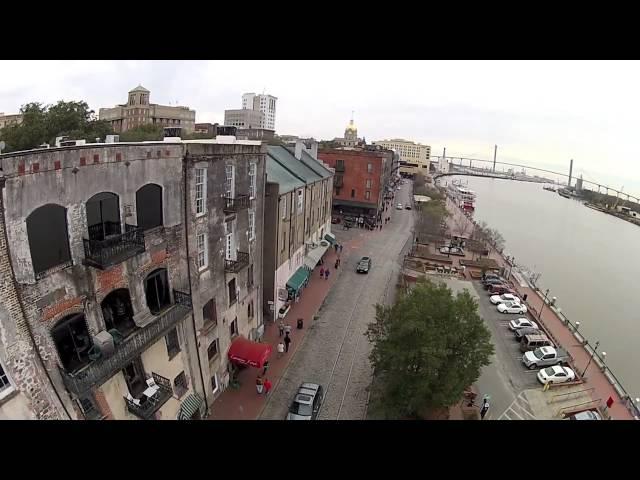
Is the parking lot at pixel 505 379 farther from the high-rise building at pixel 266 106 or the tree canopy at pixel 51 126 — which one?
the high-rise building at pixel 266 106

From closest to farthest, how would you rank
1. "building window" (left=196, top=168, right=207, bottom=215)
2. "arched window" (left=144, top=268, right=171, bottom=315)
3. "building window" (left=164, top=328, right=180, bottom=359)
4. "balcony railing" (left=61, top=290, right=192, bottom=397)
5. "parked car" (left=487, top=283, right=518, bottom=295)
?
"balcony railing" (left=61, top=290, right=192, bottom=397) → "arched window" (left=144, top=268, right=171, bottom=315) → "building window" (left=164, top=328, right=180, bottom=359) → "building window" (left=196, top=168, right=207, bottom=215) → "parked car" (left=487, top=283, right=518, bottom=295)

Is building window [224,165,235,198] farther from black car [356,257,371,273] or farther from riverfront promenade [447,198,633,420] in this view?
riverfront promenade [447,198,633,420]

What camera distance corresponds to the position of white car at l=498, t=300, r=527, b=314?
3153 cm

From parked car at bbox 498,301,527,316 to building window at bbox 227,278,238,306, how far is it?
2167cm

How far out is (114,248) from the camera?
12.4m

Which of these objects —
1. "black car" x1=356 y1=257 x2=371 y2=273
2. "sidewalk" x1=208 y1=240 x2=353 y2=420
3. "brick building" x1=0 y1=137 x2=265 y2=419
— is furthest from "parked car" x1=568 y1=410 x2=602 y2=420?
"black car" x1=356 y1=257 x2=371 y2=273

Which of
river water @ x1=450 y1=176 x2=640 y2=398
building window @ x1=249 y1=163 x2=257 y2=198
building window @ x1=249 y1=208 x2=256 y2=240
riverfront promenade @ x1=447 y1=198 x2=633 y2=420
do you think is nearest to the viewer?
building window @ x1=249 y1=163 x2=257 y2=198

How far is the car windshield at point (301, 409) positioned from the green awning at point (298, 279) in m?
11.1

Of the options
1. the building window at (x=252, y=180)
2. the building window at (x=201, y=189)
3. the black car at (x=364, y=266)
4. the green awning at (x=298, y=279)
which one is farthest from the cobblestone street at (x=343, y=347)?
the building window at (x=201, y=189)

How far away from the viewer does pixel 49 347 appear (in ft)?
35.4

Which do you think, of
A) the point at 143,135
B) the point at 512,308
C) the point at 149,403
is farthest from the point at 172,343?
the point at 143,135

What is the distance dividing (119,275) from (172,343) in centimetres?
398

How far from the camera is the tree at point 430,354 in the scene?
618 inches
